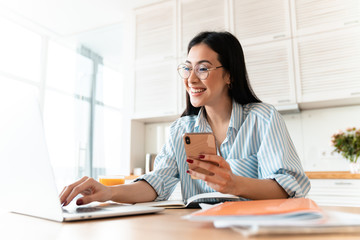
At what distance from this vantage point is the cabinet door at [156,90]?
10.9 ft

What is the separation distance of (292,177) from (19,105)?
86cm

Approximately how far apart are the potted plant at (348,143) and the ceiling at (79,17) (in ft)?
8.15

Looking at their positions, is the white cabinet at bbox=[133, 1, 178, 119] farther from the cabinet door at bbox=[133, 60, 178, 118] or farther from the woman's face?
the woman's face

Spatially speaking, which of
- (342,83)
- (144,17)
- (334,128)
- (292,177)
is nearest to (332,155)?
(334,128)

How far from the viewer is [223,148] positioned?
130 centimetres

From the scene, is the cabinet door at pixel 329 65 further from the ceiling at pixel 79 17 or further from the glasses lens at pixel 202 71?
the ceiling at pixel 79 17

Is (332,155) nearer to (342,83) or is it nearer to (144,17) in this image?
(342,83)

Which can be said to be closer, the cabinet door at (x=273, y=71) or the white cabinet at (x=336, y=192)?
the white cabinet at (x=336, y=192)

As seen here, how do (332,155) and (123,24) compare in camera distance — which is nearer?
(332,155)

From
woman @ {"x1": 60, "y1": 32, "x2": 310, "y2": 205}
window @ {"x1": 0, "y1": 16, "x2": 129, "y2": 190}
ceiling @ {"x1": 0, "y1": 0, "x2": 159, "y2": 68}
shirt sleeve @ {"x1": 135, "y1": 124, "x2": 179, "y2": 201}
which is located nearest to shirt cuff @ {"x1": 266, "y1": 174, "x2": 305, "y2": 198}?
woman @ {"x1": 60, "y1": 32, "x2": 310, "y2": 205}

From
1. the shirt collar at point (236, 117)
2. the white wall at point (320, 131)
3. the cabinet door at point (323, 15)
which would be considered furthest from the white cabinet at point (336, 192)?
the shirt collar at point (236, 117)

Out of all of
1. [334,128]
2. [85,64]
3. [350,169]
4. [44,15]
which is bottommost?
[350,169]

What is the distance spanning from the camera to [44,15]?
382 centimetres

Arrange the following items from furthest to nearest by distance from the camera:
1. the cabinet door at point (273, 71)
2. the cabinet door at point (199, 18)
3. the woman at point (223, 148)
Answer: the cabinet door at point (199, 18), the cabinet door at point (273, 71), the woman at point (223, 148)
